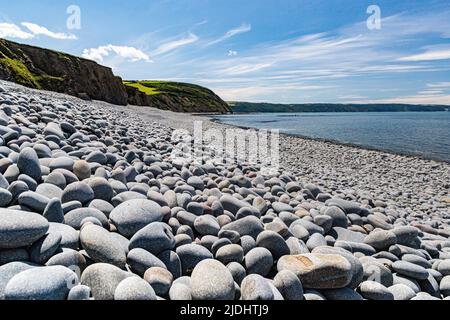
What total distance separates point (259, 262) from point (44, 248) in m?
1.55

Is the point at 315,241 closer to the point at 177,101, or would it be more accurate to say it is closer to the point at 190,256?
the point at 190,256

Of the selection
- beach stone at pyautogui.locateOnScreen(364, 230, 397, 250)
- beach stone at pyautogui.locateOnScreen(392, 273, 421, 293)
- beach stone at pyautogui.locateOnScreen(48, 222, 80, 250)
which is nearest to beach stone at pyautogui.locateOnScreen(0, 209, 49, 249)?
beach stone at pyautogui.locateOnScreen(48, 222, 80, 250)

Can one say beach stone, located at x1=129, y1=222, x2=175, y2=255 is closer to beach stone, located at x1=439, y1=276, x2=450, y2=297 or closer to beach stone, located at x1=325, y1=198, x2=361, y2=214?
beach stone, located at x1=439, y1=276, x2=450, y2=297

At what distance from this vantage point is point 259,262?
2453mm

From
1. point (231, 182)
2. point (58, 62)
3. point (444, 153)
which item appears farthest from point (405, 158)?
point (58, 62)

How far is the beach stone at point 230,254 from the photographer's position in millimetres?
2496

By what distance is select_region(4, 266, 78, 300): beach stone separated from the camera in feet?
5.12

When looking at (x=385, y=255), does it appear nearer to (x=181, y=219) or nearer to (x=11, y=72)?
(x=181, y=219)

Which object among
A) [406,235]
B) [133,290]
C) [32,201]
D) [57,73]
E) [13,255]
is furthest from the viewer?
[57,73]

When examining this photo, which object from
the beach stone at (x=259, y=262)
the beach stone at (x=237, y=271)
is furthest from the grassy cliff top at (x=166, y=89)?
the beach stone at (x=237, y=271)

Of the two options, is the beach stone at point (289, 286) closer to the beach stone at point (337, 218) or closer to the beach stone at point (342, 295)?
the beach stone at point (342, 295)

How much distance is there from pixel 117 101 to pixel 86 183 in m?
39.3

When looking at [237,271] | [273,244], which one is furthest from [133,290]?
[273,244]
